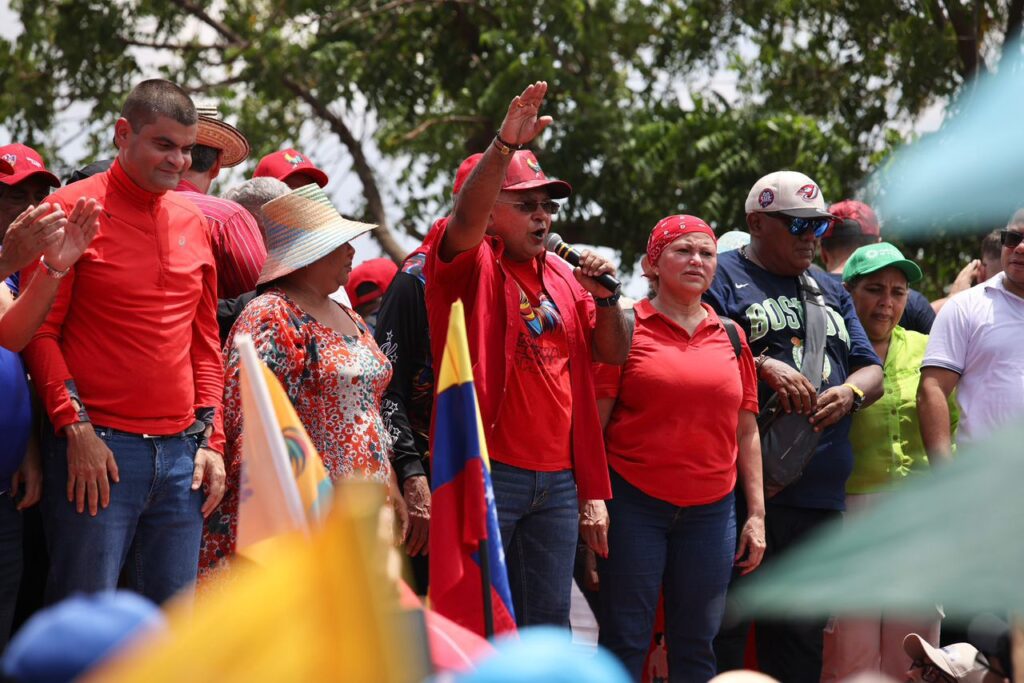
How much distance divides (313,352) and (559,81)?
7290 mm

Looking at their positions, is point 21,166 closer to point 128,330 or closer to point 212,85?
point 128,330

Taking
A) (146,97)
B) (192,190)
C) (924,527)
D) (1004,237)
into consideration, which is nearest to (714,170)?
(1004,237)

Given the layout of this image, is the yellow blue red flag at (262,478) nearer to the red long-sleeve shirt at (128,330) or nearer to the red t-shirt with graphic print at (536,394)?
the red long-sleeve shirt at (128,330)

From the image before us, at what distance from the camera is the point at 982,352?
5598 millimetres

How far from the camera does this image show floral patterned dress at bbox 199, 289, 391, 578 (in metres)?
4.31

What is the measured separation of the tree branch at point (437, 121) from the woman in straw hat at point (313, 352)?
6.73 m

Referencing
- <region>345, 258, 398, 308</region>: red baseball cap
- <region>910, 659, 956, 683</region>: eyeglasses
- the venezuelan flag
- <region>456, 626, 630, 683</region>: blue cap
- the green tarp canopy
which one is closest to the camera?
<region>456, 626, 630, 683</region>: blue cap

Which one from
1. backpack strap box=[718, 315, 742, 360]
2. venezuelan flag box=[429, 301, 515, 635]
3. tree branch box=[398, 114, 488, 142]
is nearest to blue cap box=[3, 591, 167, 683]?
venezuelan flag box=[429, 301, 515, 635]

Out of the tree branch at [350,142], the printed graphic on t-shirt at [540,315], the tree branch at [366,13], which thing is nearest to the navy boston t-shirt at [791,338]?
the printed graphic on t-shirt at [540,315]

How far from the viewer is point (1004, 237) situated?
567 cm

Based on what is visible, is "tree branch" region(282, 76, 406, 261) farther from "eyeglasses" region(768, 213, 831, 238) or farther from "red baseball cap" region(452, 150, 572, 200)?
"red baseball cap" region(452, 150, 572, 200)

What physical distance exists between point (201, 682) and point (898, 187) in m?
1.57

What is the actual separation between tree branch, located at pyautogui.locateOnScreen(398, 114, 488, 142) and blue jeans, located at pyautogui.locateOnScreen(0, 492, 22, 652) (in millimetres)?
7533

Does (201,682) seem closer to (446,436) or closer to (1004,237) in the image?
(446,436)
